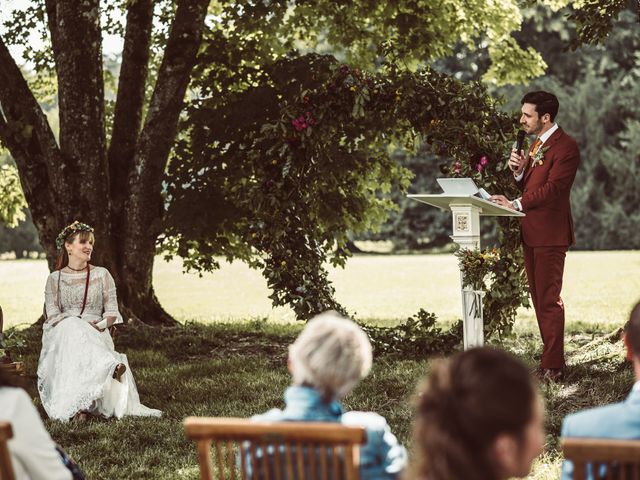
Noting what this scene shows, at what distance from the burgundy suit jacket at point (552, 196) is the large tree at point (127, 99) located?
3.55 metres

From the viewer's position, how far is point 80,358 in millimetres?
7453

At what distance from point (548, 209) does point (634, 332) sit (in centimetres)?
496

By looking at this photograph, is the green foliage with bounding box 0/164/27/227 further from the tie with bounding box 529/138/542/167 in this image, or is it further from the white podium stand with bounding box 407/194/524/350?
the tie with bounding box 529/138/542/167

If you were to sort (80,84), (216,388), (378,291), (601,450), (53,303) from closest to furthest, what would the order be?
(601,450)
(53,303)
(216,388)
(80,84)
(378,291)

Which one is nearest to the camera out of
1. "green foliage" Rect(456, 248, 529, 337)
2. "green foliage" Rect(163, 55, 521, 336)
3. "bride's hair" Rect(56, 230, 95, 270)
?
"bride's hair" Rect(56, 230, 95, 270)

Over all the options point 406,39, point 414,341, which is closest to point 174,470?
point 414,341

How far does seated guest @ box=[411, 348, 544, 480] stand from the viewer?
85.7 inches

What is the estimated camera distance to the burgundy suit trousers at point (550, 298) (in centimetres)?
787

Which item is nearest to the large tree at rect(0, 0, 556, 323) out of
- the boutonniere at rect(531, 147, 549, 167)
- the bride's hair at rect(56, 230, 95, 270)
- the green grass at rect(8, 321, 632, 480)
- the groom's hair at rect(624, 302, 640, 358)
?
the green grass at rect(8, 321, 632, 480)

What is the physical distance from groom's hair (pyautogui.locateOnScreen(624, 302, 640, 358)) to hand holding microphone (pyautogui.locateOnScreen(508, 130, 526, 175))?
4.56 meters

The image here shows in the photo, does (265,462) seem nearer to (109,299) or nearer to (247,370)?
(109,299)

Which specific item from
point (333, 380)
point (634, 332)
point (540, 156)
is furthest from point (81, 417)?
point (634, 332)

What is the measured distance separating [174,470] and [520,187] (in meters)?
4.18

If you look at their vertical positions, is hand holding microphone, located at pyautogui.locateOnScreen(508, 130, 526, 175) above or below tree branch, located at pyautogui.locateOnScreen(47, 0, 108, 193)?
below
